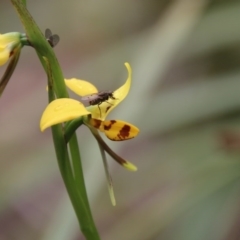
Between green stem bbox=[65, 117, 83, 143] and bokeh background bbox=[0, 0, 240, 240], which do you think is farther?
bokeh background bbox=[0, 0, 240, 240]

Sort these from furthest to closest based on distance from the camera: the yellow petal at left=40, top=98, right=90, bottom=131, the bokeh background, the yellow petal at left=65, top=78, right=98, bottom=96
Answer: the bokeh background → the yellow petal at left=65, top=78, right=98, bottom=96 → the yellow petal at left=40, top=98, right=90, bottom=131

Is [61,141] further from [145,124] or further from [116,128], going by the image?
[145,124]

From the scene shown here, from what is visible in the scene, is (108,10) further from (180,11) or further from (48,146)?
(48,146)

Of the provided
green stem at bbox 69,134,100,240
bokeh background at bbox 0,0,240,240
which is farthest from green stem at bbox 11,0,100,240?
bokeh background at bbox 0,0,240,240

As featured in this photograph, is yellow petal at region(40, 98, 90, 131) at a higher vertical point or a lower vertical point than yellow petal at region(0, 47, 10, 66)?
lower

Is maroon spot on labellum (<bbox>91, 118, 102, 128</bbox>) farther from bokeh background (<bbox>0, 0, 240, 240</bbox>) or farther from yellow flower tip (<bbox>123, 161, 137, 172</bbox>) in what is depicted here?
bokeh background (<bbox>0, 0, 240, 240</bbox>)

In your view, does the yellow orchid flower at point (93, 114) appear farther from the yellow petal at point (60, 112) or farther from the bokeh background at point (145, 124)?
the bokeh background at point (145, 124)

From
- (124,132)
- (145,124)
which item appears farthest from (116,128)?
(145,124)
